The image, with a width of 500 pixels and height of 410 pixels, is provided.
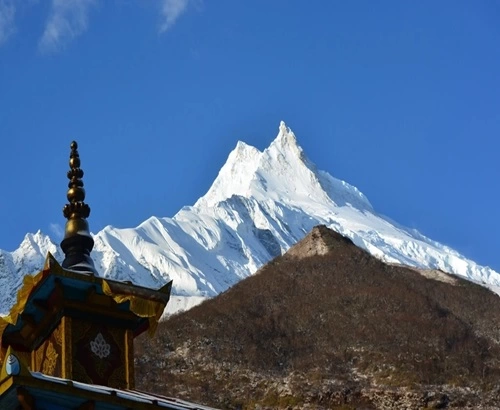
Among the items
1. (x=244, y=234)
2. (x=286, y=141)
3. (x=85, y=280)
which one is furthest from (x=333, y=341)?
(x=286, y=141)

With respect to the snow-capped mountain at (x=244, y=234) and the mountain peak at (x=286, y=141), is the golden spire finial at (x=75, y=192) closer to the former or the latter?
the snow-capped mountain at (x=244, y=234)

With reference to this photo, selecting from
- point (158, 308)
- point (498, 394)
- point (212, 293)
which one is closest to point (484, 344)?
point (498, 394)

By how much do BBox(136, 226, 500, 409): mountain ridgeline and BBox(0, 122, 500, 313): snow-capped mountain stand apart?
95.8ft

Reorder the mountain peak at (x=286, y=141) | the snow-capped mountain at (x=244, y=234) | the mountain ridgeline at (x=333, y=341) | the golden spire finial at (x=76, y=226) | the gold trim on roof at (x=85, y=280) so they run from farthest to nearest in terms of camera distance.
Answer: the mountain peak at (x=286, y=141)
the snow-capped mountain at (x=244, y=234)
the mountain ridgeline at (x=333, y=341)
the golden spire finial at (x=76, y=226)
the gold trim on roof at (x=85, y=280)

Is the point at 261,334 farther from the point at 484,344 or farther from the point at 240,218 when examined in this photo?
the point at 240,218

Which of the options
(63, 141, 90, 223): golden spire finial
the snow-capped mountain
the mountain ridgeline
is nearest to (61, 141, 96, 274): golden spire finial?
(63, 141, 90, 223): golden spire finial

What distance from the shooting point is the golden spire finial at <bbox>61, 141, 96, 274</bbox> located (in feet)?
34.2

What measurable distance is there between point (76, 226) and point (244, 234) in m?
143

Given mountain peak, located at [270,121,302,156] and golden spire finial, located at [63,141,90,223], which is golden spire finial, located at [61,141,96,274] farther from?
mountain peak, located at [270,121,302,156]

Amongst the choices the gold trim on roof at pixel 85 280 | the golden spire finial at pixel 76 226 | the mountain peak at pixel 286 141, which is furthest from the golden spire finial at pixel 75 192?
the mountain peak at pixel 286 141

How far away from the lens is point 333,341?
79188 millimetres

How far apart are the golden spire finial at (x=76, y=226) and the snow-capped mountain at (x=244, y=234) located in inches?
4322

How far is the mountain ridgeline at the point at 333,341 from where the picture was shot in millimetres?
69188

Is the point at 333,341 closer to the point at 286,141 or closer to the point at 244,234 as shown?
the point at 244,234
